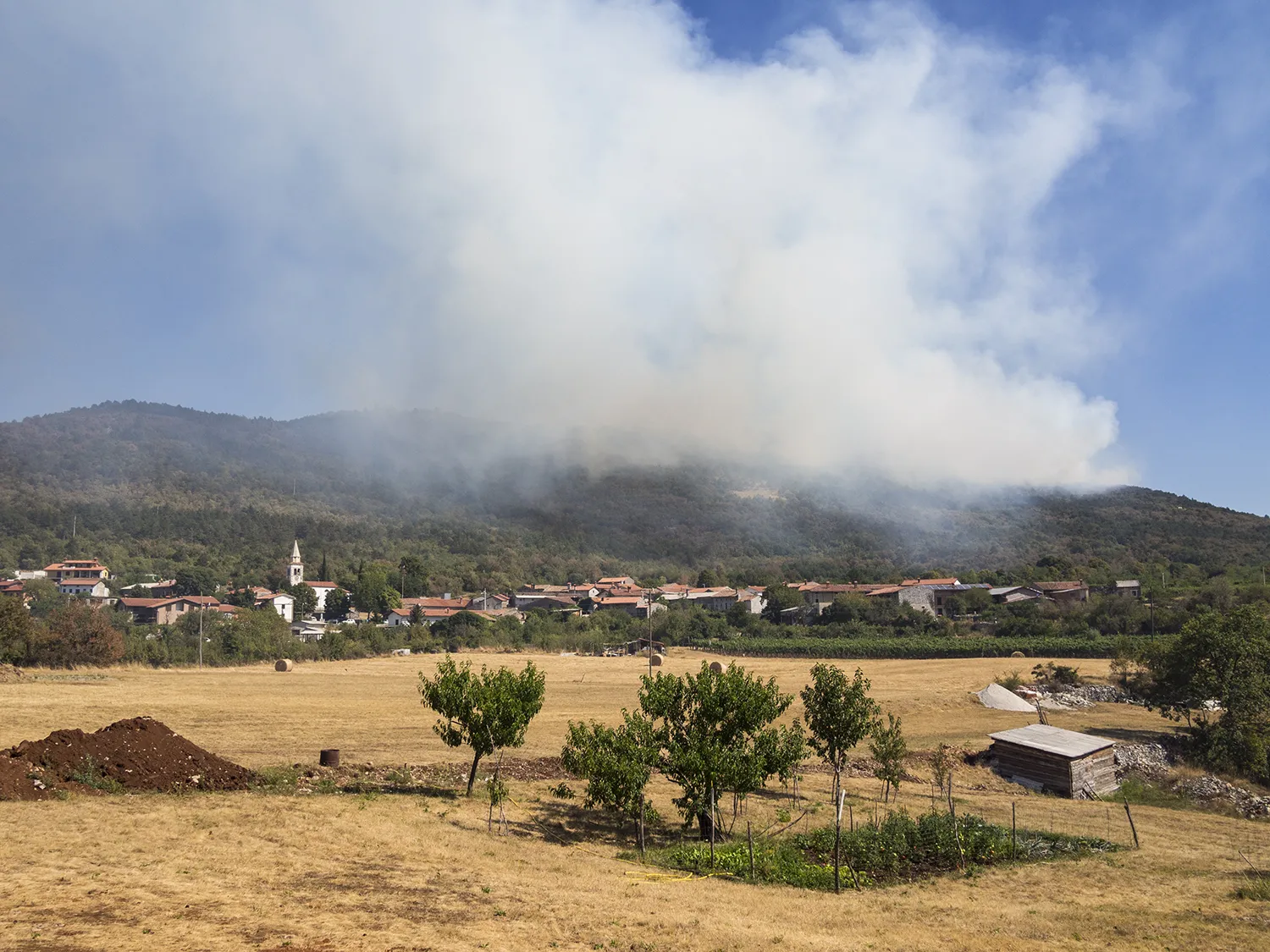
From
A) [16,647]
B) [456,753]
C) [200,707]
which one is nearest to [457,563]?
[16,647]

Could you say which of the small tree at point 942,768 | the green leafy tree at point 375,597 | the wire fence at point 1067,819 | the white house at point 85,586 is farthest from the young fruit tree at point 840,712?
the white house at point 85,586

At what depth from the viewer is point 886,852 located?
74.0 ft

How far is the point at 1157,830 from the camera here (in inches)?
1079

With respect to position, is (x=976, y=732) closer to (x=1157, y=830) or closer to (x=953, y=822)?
(x=1157, y=830)

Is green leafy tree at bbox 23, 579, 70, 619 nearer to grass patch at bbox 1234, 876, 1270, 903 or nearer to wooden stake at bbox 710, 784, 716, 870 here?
wooden stake at bbox 710, 784, 716, 870

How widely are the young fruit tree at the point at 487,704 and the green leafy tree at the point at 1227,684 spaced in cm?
3514

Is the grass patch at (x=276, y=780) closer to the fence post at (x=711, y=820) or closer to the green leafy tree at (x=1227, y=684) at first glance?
the fence post at (x=711, y=820)

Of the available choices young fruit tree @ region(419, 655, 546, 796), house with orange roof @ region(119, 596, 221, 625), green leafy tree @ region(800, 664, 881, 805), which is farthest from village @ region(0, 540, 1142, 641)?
green leafy tree @ region(800, 664, 881, 805)

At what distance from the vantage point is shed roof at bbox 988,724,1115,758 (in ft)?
116

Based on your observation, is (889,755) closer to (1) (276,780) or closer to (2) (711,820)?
(2) (711,820)

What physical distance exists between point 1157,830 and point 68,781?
1333 inches

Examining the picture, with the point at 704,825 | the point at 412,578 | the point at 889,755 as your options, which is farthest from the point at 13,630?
the point at 412,578

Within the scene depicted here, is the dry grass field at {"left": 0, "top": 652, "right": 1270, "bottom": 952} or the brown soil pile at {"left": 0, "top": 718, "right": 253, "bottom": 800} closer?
the dry grass field at {"left": 0, "top": 652, "right": 1270, "bottom": 952}

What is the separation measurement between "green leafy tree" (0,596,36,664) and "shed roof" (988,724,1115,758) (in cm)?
6322
